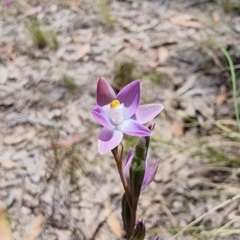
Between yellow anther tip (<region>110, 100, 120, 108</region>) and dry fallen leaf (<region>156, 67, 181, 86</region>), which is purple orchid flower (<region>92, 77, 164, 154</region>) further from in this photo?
dry fallen leaf (<region>156, 67, 181, 86</region>)

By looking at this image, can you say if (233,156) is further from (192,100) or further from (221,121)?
(192,100)

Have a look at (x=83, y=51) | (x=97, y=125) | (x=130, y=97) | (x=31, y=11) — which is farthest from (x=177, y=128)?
(x=31, y=11)

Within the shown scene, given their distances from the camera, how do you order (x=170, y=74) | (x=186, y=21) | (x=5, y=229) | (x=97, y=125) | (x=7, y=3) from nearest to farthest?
(x=5, y=229)
(x=97, y=125)
(x=170, y=74)
(x=186, y=21)
(x=7, y=3)

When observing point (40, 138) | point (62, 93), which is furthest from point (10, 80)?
point (40, 138)

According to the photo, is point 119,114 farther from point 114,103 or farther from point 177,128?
point 177,128

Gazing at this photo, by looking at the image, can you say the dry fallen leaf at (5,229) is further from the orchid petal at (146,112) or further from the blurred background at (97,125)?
the orchid petal at (146,112)

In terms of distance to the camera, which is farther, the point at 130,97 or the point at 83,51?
the point at 83,51
